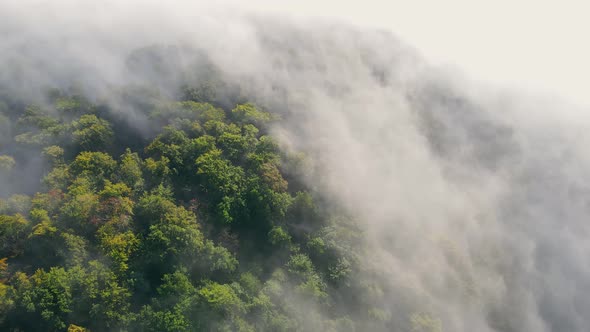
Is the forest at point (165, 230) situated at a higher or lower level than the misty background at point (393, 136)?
lower

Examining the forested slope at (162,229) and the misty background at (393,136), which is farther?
the misty background at (393,136)

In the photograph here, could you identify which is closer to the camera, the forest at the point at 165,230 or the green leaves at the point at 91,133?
the forest at the point at 165,230

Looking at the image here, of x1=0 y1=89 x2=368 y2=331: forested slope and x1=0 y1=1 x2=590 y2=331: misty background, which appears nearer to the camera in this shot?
x1=0 y1=89 x2=368 y2=331: forested slope

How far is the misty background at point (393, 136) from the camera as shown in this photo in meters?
76.1

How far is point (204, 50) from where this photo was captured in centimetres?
11062

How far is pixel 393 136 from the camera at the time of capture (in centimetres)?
10225

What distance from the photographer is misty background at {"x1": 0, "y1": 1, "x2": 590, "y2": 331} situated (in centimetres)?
7606

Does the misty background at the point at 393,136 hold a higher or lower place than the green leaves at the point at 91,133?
higher

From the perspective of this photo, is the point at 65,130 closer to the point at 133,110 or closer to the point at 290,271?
the point at 133,110

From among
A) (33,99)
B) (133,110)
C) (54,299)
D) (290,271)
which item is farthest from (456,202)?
(33,99)

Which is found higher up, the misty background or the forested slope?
the misty background

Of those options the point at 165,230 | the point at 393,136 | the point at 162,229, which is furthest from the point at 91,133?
the point at 393,136

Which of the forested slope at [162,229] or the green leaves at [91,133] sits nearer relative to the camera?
the forested slope at [162,229]

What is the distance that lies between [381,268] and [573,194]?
67654 mm
